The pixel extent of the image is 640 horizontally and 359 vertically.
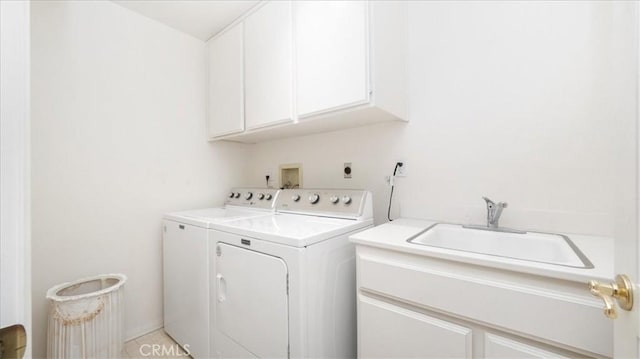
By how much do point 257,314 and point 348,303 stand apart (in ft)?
1.57

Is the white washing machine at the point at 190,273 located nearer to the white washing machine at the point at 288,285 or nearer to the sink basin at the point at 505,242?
the white washing machine at the point at 288,285

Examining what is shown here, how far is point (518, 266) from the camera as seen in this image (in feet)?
2.65

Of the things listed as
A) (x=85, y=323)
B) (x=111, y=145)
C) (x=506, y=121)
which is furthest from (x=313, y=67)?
(x=85, y=323)

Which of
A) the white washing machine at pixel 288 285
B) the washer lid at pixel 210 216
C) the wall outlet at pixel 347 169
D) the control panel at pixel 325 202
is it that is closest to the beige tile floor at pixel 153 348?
the white washing machine at pixel 288 285

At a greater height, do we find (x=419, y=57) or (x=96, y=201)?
(x=419, y=57)

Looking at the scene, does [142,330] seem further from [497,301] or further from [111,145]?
[497,301]

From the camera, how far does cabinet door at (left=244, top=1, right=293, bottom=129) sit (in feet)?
5.52

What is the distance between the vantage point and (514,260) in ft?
2.76

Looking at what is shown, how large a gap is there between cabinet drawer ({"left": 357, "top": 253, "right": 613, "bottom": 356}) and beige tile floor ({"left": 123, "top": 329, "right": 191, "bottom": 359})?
1564 mm

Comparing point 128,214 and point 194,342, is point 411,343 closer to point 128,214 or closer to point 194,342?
point 194,342

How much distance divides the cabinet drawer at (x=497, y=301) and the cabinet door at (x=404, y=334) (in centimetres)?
6

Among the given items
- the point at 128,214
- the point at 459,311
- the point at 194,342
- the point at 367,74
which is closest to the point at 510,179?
the point at 459,311
